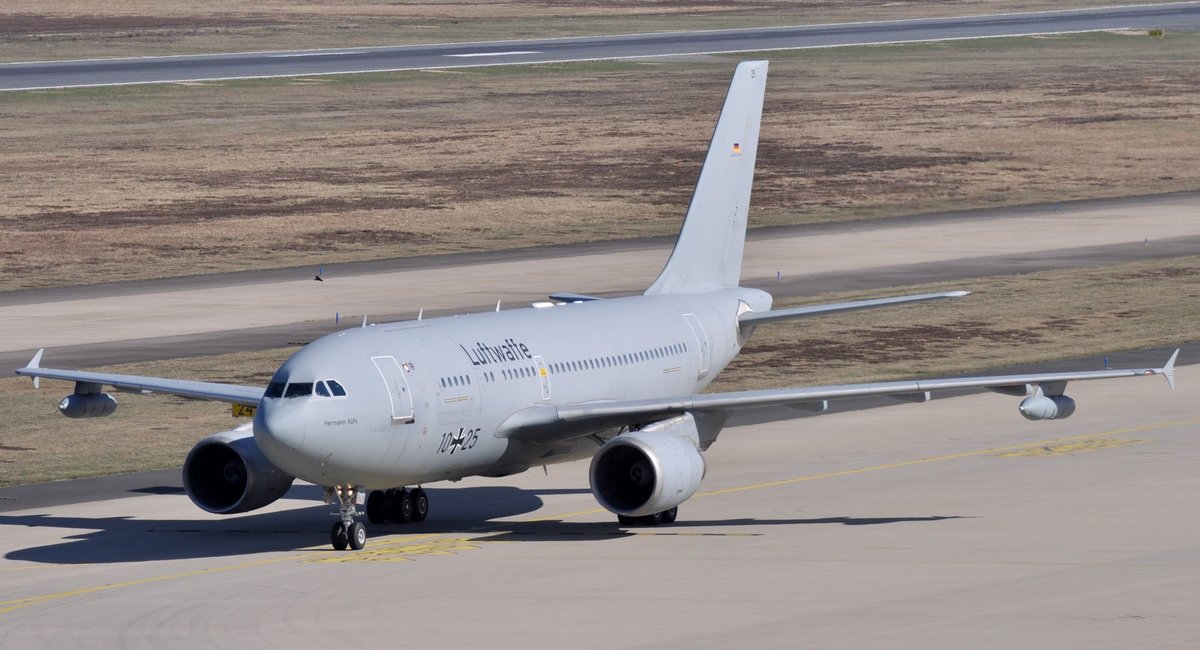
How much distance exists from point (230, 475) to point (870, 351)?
28238 millimetres

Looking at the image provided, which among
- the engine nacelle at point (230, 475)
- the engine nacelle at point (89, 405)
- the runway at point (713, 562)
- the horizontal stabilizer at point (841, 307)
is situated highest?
the engine nacelle at point (89, 405)

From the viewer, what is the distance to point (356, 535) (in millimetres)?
36344

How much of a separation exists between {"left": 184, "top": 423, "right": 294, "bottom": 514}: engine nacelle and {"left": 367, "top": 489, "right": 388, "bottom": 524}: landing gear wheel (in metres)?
2.16

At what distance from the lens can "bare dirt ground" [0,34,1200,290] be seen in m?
88.6

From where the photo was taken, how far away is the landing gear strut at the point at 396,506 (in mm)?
39312

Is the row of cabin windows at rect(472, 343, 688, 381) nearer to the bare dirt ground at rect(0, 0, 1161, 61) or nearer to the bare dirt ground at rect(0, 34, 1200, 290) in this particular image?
the bare dirt ground at rect(0, 34, 1200, 290)

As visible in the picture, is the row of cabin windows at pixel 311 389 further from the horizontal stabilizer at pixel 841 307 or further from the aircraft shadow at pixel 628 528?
the horizontal stabilizer at pixel 841 307

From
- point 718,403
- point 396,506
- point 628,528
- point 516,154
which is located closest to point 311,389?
point 396,506

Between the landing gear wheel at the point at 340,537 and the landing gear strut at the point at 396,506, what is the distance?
8.92ft

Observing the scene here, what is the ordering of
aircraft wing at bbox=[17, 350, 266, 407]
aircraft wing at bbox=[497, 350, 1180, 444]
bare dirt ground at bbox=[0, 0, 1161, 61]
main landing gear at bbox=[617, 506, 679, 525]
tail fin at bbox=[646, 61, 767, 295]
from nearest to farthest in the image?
aircraft wing at bbox=[497, 350, 1180, 444]
aircraft wing at bbox=[17, 350, 266, 407]
main landing gear at bbox=[617, 506, 679, 525]
tail fin at bbox=[646, 61, 767, 295]
bare dirt ground at bbox=[0, 0, 1161, 61]

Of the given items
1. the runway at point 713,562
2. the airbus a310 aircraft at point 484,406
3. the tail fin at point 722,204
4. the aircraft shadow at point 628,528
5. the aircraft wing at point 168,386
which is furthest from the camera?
the tail fin at point 722,204

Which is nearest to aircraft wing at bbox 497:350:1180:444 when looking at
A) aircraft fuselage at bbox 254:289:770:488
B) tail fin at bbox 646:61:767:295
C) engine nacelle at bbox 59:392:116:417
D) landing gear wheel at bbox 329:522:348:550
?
aircraft fuselage at bbox 254:289:770:488

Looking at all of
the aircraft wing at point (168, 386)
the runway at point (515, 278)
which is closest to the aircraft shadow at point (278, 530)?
the aircraft wing at point (168, 386)

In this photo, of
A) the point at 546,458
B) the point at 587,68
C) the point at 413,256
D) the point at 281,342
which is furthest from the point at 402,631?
the point at 587,68
